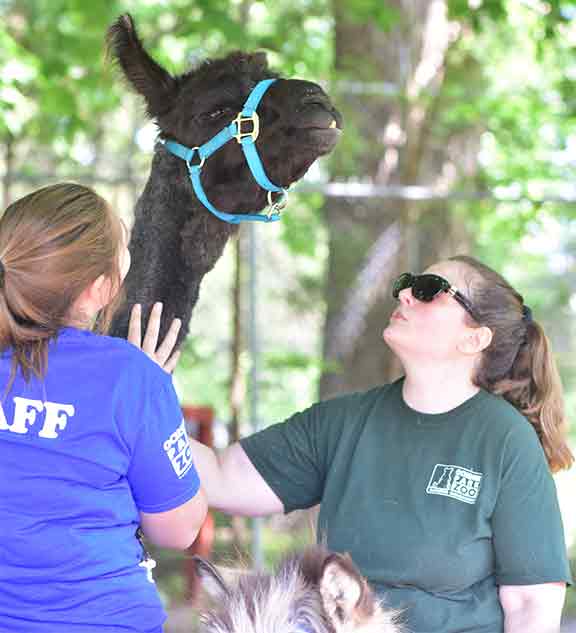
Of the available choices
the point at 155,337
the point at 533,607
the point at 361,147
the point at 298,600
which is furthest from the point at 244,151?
the point at 361,147

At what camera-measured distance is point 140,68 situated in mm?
2535

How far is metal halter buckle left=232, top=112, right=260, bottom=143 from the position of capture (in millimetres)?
2412

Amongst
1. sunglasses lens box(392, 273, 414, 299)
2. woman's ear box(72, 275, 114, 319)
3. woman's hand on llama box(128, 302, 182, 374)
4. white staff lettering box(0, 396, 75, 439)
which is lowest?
white staff lettering box(0, 396, 75, 439)

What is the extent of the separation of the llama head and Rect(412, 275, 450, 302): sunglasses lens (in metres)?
0.49

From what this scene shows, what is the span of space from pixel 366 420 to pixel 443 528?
15.6 inches

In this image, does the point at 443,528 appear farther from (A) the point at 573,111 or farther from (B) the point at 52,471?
(A) the point at 573,111

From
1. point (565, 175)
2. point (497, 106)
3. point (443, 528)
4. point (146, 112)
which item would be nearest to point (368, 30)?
point (497, 106)

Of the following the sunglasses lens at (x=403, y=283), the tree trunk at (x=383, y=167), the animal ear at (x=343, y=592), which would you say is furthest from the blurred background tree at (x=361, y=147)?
the animal ear at (x=343, y=592)

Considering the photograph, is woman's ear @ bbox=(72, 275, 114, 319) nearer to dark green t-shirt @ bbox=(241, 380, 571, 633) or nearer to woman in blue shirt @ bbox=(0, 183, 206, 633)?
woman in blue shirt @ bbox=(0, 183, 206, 633)

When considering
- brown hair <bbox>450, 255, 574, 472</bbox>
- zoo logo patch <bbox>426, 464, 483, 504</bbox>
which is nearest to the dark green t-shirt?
zoo logo patch <bbox>426, 464, 483, 504</bbox>

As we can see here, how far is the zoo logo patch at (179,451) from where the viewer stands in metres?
1.91

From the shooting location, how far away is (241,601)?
191cm

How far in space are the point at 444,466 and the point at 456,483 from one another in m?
0.06

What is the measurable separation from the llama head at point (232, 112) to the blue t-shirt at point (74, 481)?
715 mm
